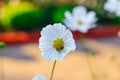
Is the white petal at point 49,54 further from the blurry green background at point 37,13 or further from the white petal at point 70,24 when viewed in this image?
the blurry green background at point 37,13

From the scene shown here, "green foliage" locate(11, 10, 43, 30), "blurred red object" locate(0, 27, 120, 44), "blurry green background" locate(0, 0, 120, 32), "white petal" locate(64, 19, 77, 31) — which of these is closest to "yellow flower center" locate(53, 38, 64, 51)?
"white petal" locate(64, 19, 77, 31)

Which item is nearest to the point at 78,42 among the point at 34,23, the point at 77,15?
the point at 34,23

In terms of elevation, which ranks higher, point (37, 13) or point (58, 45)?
point (37, 13)

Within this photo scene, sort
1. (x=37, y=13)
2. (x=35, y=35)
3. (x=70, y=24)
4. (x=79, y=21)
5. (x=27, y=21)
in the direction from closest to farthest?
(x=70, y=24) < (x=79, y=21) < (x=35, y=35) < (x=27, y=21) < (x=37, y=13)

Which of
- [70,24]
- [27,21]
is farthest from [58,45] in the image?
[27,21]

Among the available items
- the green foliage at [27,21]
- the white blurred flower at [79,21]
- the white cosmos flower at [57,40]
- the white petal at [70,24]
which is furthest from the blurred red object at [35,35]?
the white cosmos flower at [57,40]

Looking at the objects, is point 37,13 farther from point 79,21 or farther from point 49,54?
point 49,54
